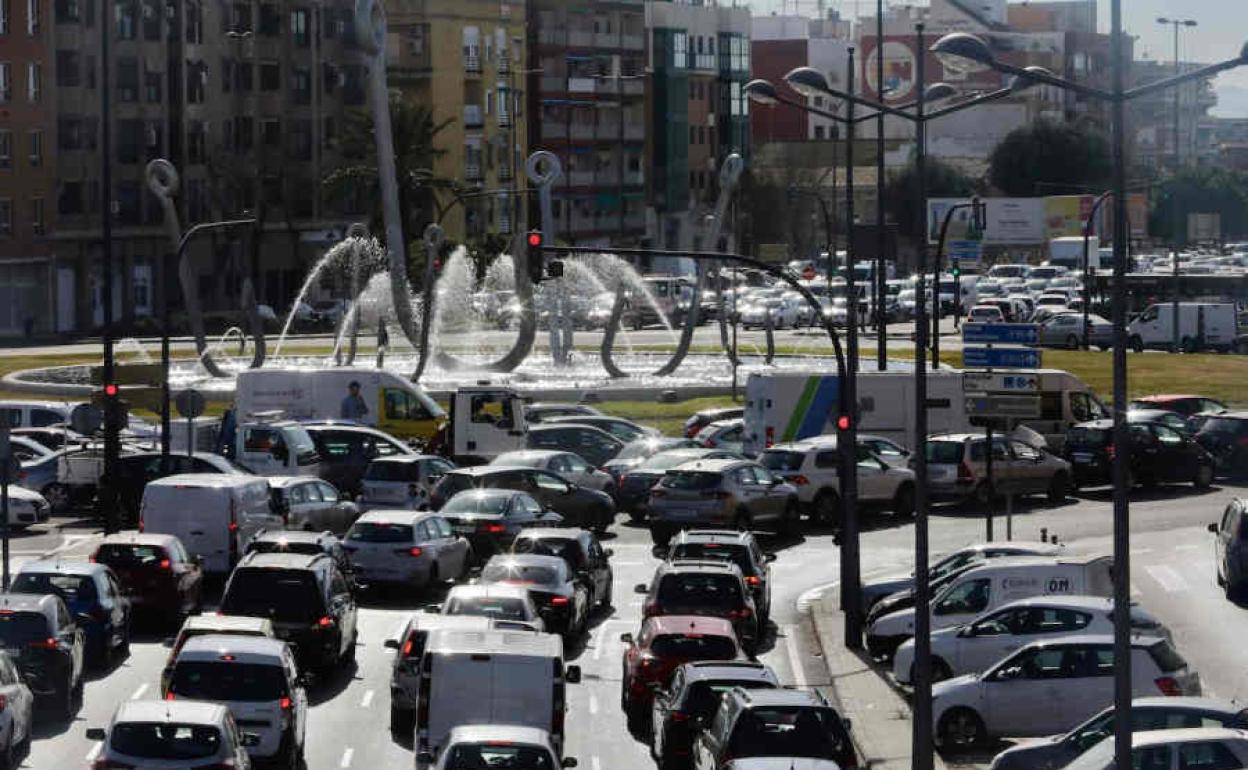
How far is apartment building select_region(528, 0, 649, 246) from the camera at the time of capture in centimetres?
13000

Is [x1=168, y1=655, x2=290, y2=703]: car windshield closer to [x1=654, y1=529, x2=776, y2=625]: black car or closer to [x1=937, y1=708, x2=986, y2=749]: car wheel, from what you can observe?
[x1=937, y1=708, x2=986, y2=749]: car wheel

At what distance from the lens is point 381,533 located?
107 feet

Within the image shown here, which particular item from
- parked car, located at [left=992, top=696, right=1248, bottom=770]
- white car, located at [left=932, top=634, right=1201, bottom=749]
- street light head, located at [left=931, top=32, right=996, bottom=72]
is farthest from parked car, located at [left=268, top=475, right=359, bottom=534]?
street light head, located at [left=931, top=32, right=996, bottom=72]

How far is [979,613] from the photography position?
91.9 feet

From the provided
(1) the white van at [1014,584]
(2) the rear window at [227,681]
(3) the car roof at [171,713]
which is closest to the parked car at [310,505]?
(1) the white van at [1014,584]

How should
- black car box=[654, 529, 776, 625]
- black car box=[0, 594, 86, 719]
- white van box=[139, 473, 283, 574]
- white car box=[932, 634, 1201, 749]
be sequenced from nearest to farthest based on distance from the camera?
1. white car box=[932, 634, 1201, 749]
2. black car box=[0, 594, 86, 719]
3. black car box=[654, 529, 776, 625]
4. white van box=[139, 473, 283, 574]

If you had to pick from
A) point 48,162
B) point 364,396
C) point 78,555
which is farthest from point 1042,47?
point 78,555

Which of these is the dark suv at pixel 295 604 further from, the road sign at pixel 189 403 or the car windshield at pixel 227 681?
the road sign at pixel 189 403

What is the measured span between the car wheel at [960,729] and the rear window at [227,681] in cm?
692

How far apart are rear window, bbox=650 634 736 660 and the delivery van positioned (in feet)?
81.0

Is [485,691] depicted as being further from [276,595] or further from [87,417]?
[87,417]

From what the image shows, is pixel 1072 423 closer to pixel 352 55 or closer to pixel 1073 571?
pixel 1073 571

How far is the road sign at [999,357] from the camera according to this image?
3912 cm

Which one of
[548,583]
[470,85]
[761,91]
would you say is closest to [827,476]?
[761,91]
